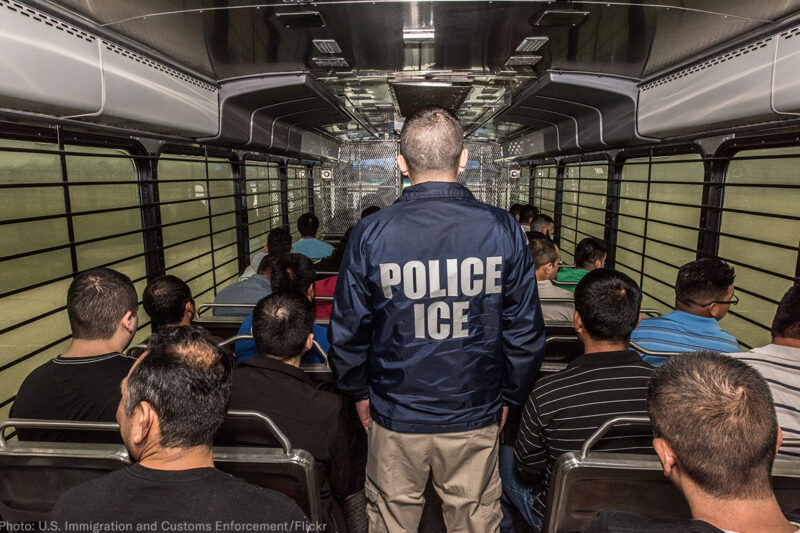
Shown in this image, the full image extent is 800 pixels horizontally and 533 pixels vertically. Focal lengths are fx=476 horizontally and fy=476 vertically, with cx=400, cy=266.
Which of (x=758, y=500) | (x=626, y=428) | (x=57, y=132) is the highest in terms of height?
(x=57, y=132)

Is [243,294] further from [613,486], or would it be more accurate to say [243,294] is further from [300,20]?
[613,486]

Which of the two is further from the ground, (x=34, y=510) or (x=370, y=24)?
(x=370, y=24)

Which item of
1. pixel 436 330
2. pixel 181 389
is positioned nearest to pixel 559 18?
pixel 436 330

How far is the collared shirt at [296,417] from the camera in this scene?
2117 millimetres

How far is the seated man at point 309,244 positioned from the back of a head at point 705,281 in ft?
16.3

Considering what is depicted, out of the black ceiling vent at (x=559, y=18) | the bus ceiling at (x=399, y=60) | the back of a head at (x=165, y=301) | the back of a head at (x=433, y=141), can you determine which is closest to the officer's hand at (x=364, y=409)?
the back of a head at (x=433, y=141)

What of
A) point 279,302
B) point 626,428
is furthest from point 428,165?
point 626,428

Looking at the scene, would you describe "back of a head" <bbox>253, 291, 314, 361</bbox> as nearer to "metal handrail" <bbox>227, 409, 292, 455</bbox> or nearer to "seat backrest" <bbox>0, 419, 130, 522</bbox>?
"metal handrail" <bbox>227, 409, 292, 455</bbox>

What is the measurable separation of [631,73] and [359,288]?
3.79 m

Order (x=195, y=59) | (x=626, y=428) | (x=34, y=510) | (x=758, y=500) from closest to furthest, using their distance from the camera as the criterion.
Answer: (x=758, y=500) < (x=34, y=510) < (x=626, y=428) < (x=195, y=59)

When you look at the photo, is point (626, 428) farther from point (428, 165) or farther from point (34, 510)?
point (34, 510)

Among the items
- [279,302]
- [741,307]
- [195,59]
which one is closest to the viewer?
[279,302]

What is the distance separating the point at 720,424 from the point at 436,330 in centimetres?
109

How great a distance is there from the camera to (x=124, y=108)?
3.40 meters
